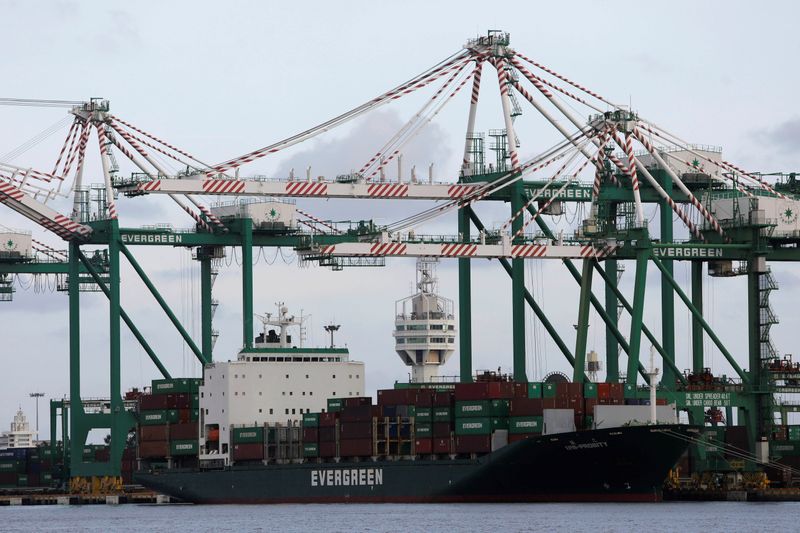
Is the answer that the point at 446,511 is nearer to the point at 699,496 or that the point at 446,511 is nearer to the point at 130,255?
the point at 699,496

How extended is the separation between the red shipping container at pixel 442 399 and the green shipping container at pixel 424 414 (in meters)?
0.43

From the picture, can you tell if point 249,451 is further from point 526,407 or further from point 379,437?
point 526,407

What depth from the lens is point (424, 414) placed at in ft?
225

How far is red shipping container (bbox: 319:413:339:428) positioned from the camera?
2800 inches

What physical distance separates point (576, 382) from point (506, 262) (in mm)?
9918

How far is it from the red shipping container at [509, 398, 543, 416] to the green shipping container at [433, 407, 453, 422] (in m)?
2.38

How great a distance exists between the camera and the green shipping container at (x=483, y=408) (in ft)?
218

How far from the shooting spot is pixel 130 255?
265ft

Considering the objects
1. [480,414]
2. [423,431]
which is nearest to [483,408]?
[480,414]

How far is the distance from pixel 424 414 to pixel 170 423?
13.4 m

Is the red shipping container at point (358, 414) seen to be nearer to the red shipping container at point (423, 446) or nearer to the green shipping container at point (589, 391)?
the red shipping container at point (423, 446)

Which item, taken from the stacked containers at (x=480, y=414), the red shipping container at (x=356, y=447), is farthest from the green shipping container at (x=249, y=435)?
the stacked containers at (x=480, y=414)

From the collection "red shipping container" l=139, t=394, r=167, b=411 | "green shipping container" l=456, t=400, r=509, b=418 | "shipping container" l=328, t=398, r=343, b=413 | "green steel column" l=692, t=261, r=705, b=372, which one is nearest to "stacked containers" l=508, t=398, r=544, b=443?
"green shipping container" l=456, t=400, r=509, b=418

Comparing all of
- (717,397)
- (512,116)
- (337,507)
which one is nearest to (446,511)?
(337,507)
